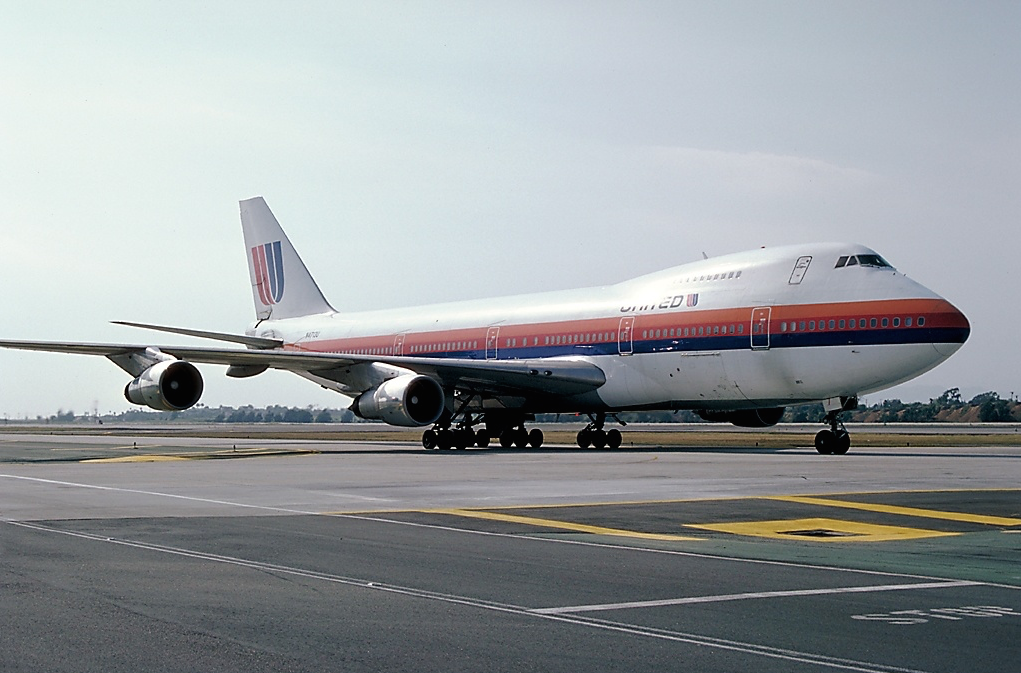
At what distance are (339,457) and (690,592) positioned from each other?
23.6 metres

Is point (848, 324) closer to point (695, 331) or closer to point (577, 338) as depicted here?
point (695, 331)

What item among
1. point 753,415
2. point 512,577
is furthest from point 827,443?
point 512,577

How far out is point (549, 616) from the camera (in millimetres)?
7582

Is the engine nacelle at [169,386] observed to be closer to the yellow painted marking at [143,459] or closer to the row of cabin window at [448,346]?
the yellow painted marking at [143,459]

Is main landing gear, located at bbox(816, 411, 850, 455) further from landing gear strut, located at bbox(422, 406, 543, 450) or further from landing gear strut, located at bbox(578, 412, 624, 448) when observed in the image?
landing gear strut, located at bbox(422, 406, 543, 450)

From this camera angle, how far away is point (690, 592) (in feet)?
28.1

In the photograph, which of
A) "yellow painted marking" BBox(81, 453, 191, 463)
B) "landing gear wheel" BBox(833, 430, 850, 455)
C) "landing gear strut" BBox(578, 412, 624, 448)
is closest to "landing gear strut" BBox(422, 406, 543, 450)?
"landing gear strut" BBox(578, 412, 624, 448)

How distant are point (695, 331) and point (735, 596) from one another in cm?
2648

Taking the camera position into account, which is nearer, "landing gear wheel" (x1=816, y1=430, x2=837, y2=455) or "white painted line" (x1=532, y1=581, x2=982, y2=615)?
"white painted line" (x1=532, y1=581, x2=982, y2=615)

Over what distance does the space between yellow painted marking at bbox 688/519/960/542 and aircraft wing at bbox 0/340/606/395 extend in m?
24.0

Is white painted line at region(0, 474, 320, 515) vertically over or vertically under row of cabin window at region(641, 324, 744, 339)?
under

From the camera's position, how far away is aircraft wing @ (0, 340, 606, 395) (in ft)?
119

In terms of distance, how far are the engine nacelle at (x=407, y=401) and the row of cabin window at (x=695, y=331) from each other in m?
6.62

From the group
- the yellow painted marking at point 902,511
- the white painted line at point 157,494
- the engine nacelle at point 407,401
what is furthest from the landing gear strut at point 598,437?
the yellow painted marking at point 902,511
